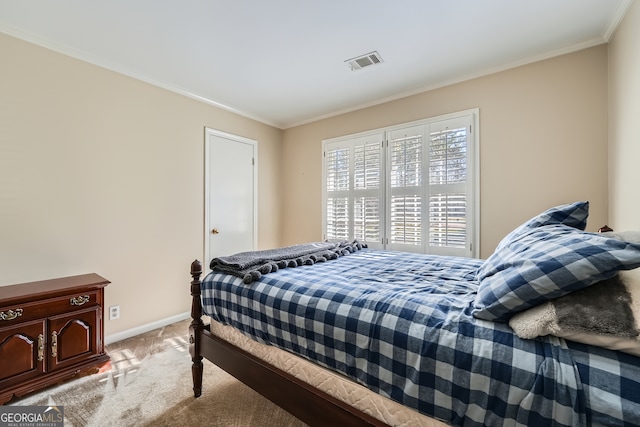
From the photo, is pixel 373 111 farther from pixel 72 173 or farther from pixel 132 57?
pixel 72 173

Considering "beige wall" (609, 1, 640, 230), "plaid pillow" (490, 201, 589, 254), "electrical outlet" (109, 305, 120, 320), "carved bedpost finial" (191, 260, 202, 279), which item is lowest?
"electrical outlet" (109, 305, 120, 320)

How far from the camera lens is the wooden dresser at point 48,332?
1.76 metres

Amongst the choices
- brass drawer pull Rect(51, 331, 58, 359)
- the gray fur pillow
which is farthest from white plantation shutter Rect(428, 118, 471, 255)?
brass drawer pull Rect(51, 331, 58, 359)

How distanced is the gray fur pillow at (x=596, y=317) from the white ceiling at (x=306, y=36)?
194 cm

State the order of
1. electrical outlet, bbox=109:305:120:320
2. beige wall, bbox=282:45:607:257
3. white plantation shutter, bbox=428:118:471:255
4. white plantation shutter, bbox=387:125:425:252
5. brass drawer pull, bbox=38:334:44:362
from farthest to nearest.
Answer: white plantation shutter, bbox=387:125:425:252 < white plantation shutter, bbox=428:118:471:255 < electrical outlet, bbox=109:305:120:320 < beige wall, bbox=282:45:607:257 < brass drawer pull, bbox=38:334:44:362

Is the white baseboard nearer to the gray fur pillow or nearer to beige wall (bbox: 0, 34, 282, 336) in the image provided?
beige wall (bbox: 0, 34, 282, 336)

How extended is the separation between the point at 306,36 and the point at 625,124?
2396mm

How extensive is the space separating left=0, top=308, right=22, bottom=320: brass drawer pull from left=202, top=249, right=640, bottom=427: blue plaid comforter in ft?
4.59

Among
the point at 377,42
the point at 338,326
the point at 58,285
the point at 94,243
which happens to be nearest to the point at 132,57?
the point at 94,243

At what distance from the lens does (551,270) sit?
85cm

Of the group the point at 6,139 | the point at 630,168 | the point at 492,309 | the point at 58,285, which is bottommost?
the point at 58,285

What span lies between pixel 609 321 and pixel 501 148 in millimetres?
2335

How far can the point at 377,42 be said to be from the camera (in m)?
2.29

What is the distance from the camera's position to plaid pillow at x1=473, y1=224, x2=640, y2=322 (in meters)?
0.78
